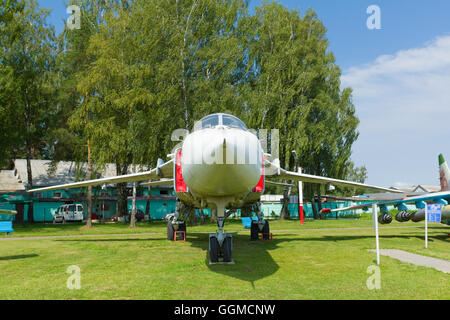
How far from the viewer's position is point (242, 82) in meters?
29.3

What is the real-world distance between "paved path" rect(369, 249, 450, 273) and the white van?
98.6ft

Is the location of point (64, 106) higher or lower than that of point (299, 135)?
higher

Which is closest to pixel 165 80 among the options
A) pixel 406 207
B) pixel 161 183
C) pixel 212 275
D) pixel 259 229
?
pixel 161 183

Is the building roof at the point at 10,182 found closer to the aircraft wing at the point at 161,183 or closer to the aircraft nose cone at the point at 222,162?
the aircraft wing at the point at 161,183

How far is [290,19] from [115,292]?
1265 inches

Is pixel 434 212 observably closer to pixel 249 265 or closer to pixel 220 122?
pixel 249 265

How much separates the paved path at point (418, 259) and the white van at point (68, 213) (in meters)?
30.1

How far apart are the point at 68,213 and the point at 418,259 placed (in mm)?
31713

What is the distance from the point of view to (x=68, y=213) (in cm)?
3325

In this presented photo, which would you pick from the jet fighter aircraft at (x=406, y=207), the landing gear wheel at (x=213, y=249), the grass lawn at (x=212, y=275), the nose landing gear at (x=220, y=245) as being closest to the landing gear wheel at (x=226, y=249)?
the nose landing gear at (x=220, y=245)

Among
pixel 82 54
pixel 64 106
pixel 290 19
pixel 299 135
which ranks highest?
pixel 290 19

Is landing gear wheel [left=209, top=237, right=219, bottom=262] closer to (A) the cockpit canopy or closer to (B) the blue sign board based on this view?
(A) the cockpit canopy

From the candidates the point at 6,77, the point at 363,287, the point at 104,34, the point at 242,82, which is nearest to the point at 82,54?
the point at 104,34
